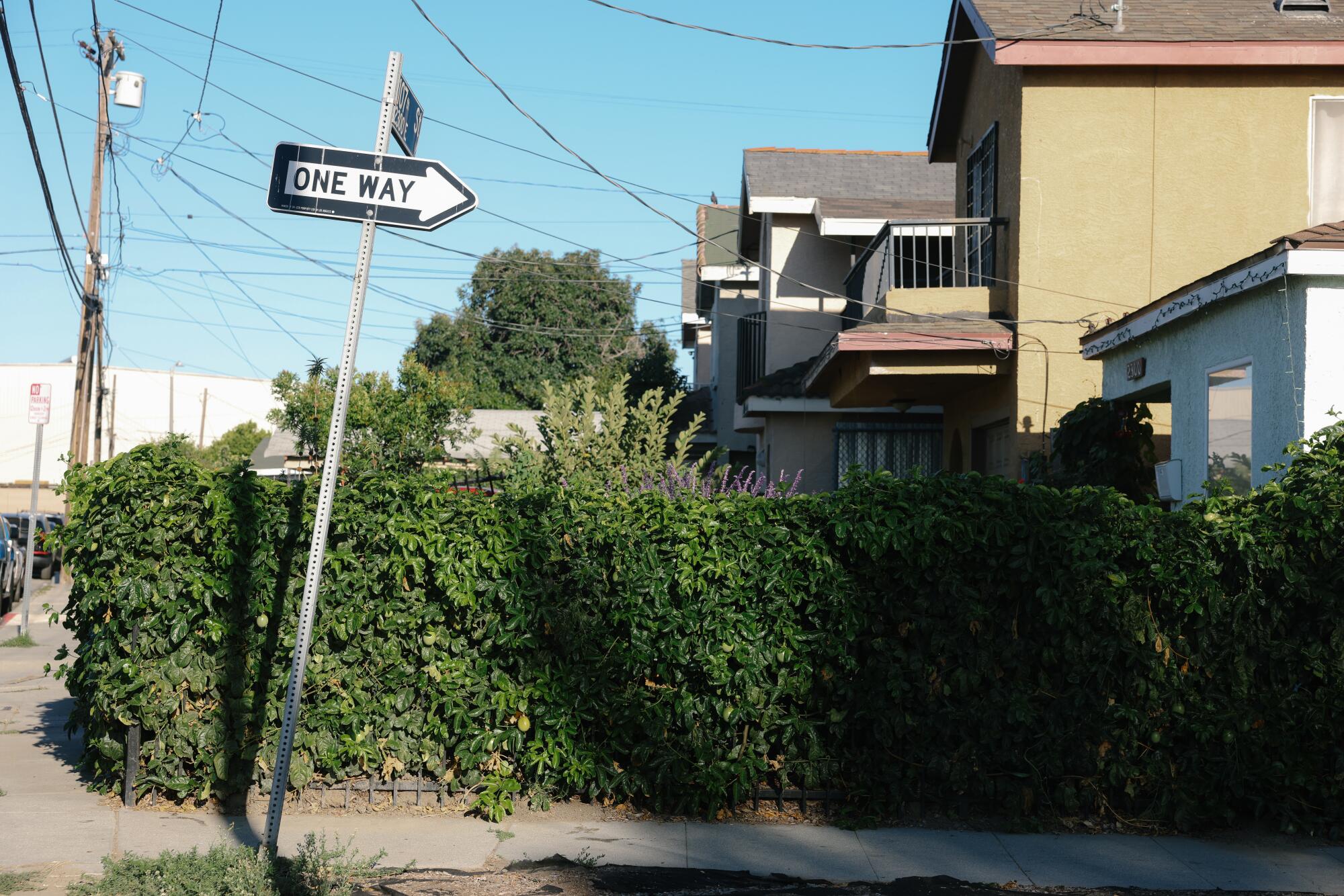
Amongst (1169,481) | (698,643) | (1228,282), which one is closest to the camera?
(698,643)

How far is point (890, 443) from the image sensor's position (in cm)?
1822

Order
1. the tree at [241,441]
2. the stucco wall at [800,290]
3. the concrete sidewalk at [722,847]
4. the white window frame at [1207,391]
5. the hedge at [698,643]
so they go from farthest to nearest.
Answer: the tree at [241,441] < the stucco wall at [800,290] < the white window frame at [1207,391] < the hedge at [698,643] < the concrete sidewalk at [722,847]

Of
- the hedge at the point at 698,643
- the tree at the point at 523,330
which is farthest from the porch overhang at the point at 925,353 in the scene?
the tree at the point at 523,330

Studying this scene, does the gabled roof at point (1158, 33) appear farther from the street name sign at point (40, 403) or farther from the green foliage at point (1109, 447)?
the street name sign at point (40, 403)

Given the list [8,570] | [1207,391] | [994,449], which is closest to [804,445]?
[994,449]

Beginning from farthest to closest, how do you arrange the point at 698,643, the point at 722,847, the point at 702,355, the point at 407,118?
the point at 702,355 < the point at 698,643 < the point at 722,847 < the point at 407,118

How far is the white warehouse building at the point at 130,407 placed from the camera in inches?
2938

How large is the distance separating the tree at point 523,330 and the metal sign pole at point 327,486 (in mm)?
46818

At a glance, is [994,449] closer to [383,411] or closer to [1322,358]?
[1322,358]

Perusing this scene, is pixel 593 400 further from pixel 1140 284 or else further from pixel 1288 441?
pixel 1288 441

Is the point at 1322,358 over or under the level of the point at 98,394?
under

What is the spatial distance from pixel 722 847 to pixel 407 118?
4101 mm

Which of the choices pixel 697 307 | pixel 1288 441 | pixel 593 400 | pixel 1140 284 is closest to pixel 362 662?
pixel 1288 441

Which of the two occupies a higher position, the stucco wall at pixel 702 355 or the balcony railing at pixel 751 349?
the stucco wall at pixel 702 355
